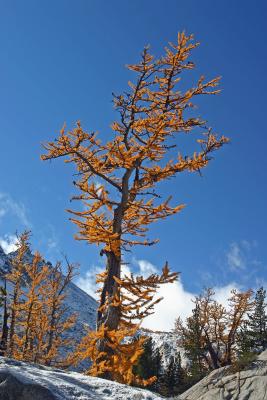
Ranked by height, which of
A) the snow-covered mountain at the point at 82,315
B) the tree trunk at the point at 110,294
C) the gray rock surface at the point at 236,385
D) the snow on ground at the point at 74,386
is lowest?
the snow on ground at the point at 74,386

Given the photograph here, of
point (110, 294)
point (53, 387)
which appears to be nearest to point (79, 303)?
point (110, 294)

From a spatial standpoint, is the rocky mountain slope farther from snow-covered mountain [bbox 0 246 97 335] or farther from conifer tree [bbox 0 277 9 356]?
snow-covered mountain [bbox 0 246 97 335]

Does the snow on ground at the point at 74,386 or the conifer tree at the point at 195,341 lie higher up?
the conifer tree at the point at 195,341

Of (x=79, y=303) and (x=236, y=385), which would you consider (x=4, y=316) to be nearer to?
(x=236, y=385)

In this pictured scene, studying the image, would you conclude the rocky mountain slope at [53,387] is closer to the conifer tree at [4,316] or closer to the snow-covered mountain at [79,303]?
the conifer tree at [4,316]

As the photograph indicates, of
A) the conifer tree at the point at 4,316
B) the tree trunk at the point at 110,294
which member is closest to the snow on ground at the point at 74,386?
the conifer tree at the point at 4,316

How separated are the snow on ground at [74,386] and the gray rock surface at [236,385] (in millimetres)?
11709

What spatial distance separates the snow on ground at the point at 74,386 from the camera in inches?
166

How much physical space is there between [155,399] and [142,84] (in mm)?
8499

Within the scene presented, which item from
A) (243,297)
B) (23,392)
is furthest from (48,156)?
(243,297)

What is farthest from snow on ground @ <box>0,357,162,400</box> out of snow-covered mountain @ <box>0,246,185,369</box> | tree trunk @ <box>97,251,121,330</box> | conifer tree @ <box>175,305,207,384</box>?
snow-covered mountain @ <box>0,246,185,369</box>

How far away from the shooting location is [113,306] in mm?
9312

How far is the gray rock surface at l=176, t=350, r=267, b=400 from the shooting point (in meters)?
15.4

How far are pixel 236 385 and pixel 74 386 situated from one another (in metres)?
13.8
